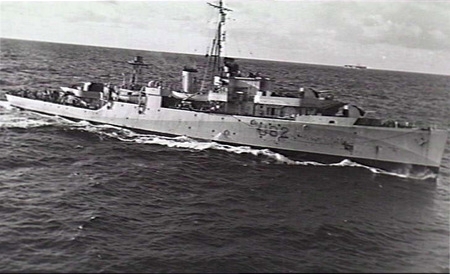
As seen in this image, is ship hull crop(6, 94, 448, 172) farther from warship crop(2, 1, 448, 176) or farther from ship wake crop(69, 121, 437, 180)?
ship wake crop(69, 121, 437, 180)

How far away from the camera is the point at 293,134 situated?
70.0ft

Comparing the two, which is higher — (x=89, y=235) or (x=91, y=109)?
(x=91, y=109)

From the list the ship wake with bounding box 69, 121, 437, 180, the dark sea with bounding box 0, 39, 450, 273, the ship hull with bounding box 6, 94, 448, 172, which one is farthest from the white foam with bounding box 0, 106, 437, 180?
the ship hull with bounding box 6, 94, 448, 172

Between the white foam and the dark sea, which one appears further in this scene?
the white foam

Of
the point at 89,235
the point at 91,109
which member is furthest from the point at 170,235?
the point at 91,109

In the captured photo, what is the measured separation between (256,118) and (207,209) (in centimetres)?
953

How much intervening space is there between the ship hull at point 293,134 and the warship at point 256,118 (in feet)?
0.12

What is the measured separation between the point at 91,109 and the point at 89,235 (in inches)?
694

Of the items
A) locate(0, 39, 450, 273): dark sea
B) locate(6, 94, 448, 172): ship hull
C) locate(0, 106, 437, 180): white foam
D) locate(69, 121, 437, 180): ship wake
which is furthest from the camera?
locate(0, 106, 437, 180): white foam

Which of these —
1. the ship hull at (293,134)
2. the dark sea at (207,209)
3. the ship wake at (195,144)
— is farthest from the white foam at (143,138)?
the ship hull at (293,134)

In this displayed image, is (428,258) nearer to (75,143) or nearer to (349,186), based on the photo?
(349,186)

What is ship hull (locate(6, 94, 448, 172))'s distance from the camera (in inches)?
714

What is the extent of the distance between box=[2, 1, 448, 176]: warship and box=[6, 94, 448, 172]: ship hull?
0.04 meters

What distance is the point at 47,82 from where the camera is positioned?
41062mm
